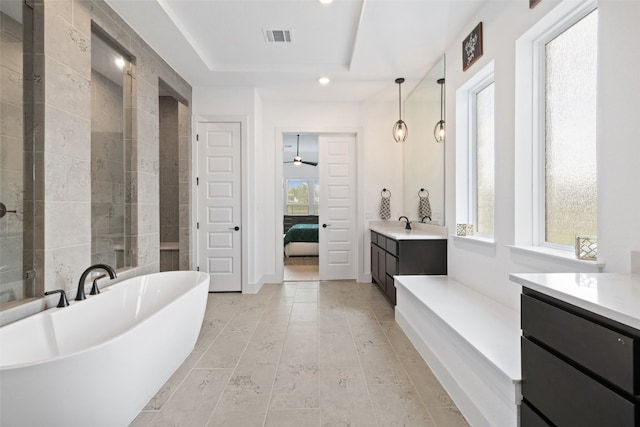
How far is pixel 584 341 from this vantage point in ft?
3.03

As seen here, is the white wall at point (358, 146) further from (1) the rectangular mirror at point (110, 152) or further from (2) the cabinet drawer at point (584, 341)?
(2) the cabinet drawer at point (584, 341)

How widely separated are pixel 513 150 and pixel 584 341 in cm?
152

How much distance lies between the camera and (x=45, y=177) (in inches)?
75.0

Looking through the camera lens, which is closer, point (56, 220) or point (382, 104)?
point (56, 220)

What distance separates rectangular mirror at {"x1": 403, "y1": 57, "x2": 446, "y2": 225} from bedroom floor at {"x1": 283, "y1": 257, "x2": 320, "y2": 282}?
1.98m

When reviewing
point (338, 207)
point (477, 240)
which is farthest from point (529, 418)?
point (338, 207)

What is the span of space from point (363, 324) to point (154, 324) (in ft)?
6.47

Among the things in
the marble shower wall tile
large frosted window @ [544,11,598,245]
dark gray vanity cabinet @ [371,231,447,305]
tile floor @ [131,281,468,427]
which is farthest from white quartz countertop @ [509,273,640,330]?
the marble shower wall tile

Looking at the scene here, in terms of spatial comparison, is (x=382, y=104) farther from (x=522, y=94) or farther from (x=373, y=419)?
(x=373, y=419)

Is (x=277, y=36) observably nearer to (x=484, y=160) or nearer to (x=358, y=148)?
(x=358, y=148)

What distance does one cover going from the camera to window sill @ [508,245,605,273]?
57.7 inches

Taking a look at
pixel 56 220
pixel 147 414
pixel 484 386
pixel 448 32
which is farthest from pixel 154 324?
pixel 448 32

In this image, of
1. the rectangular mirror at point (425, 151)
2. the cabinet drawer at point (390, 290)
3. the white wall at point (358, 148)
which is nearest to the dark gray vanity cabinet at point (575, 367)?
the cabinet drawer at point (390, 290)

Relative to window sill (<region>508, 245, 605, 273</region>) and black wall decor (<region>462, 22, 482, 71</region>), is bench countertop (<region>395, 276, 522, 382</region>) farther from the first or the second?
black wall decor (<region>462, 22, 482, 71</region>)
